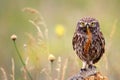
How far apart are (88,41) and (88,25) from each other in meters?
0.22

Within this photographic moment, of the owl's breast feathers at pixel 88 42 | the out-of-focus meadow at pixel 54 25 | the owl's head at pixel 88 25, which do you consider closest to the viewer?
the owl's head at pixel 88 25

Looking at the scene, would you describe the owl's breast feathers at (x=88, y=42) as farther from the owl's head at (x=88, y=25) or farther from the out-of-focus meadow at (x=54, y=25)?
the out-of-focus meadow at (x=54, y=25)

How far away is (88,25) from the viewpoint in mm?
9930

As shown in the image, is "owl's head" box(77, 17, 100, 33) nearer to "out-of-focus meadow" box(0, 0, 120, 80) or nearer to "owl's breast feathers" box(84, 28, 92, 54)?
"owl's breast feathers" box(84, 28, 92, 54)

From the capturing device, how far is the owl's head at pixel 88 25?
9.95 meters

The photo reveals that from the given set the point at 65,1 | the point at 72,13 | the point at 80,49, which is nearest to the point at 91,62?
the point at 80,49

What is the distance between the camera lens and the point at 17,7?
17.2m

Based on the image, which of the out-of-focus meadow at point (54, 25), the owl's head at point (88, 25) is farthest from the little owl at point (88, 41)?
the out-of-focus meadow at point (54, 25)

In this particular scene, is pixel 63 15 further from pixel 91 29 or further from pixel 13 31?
pixel 91 29

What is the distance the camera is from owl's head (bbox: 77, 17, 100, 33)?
9945mm

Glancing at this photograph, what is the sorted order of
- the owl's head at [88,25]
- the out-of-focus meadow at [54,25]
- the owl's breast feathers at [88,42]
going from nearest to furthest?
the owl's head at [88,25], the owl's breast feathers at [88,42], the out-of-focus meadow at [54,25]

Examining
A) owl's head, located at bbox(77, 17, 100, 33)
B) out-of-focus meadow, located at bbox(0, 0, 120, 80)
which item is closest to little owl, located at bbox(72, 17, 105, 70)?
owl's head, located at bbox(77, 17, 100, 33)

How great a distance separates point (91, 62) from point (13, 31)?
5.72 m

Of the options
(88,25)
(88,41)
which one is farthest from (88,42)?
(88,25)
